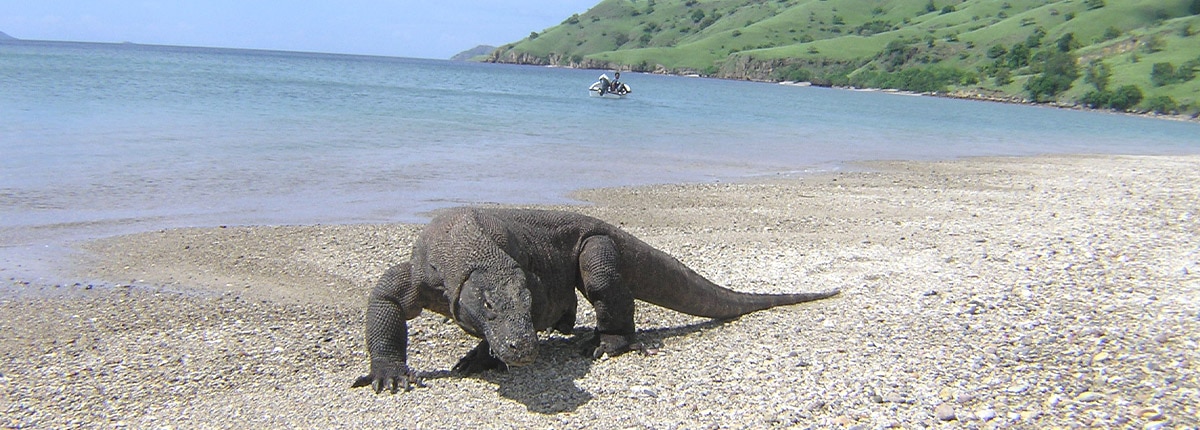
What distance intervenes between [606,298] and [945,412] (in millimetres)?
2908

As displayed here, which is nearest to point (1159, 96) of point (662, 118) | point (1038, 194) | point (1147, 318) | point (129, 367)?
point (662, 118)

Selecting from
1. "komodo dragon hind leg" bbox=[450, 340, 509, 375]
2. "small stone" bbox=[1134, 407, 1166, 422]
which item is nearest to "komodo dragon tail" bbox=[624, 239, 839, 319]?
"komodo dragon hind leg" bbox=[450, 340, 509, 375]

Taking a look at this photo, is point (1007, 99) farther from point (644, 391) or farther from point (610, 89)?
point (644, 391)

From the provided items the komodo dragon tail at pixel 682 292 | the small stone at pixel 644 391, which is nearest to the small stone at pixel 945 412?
the small stone at pixel 644 391

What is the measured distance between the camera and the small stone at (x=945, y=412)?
5.64 m

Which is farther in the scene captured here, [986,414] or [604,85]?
[604,85]

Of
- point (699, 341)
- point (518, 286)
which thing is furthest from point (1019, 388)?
point (518, 286)

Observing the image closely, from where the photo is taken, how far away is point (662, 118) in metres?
48.7

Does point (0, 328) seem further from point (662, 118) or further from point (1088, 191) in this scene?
point (662, 118)

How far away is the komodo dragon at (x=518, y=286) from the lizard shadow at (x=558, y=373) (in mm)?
147

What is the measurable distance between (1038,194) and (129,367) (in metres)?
18.0

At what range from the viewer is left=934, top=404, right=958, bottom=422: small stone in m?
5.64

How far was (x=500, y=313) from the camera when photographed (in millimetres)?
6023

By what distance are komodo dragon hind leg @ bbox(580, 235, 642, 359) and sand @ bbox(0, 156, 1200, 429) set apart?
0.34 meters
